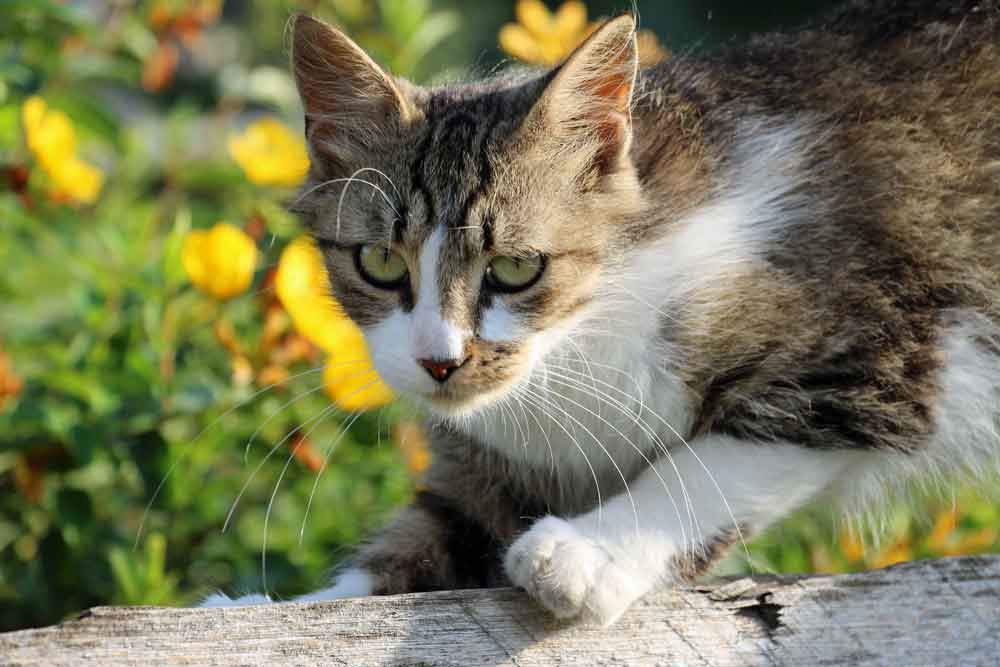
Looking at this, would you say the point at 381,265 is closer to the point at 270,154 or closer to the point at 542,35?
the point at 270,154

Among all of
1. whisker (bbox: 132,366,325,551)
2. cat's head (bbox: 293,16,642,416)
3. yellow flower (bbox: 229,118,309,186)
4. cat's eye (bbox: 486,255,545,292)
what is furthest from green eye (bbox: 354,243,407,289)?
yellow flower (bbox: 229,118,309,186)

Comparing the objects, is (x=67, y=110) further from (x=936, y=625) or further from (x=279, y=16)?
(x=936, y=625)

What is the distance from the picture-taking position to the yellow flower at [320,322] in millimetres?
1990

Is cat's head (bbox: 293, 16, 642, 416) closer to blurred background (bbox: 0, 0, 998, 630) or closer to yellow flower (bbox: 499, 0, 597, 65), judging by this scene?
blurred background (bbox: 0, 0, 998, 630)

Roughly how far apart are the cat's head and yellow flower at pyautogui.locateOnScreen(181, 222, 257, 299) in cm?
34

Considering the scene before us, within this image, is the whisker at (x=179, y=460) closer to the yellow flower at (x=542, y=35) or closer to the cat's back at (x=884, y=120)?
the cat's back at (x=884, y=120)

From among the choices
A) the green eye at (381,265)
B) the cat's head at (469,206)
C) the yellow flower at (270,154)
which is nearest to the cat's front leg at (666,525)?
the cat's head at (469,206)

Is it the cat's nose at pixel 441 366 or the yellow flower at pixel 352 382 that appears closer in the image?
the cat's nose at pixel 441 366

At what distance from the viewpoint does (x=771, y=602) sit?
152 centimetres

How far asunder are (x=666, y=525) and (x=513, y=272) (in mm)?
404

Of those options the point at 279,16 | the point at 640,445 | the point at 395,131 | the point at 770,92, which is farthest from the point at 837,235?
the point at 279,16

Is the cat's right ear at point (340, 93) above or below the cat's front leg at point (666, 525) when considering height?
above

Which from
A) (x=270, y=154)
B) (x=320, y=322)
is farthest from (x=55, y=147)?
(x=320, y=322)

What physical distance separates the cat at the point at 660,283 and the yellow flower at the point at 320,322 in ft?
0.48
